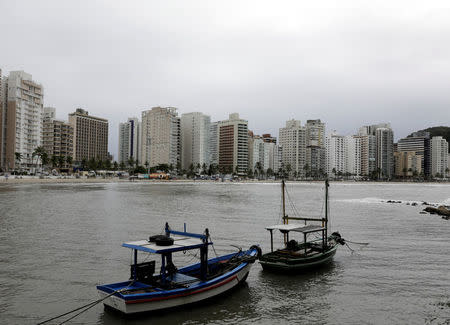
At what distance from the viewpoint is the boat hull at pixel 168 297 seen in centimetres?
1413

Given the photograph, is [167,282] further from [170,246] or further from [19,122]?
[19,122]

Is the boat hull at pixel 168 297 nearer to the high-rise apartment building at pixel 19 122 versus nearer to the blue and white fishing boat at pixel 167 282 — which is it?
the blue and white fishing boat at pixel 167 282

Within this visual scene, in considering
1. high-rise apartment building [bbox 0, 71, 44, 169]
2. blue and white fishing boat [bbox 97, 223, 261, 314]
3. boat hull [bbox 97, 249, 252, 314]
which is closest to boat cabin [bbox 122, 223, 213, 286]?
blue and white fishing boat [bbox 97, 223, 261, 314]

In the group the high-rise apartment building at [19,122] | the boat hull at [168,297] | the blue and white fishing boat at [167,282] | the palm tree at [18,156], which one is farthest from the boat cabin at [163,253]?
the high-rise apartment building at [19,122]

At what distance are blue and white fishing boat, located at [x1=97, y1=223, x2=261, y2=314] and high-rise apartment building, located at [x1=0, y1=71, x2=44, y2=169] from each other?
577ft

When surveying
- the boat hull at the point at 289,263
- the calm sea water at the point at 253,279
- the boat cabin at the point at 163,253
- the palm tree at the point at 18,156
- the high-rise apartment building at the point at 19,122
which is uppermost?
the high-rise apartment building at the point at 19,122

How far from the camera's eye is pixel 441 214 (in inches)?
2158

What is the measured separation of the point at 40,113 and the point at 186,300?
639ft

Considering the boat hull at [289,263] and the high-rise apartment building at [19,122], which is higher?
the high-rise apartment building at [19,122]

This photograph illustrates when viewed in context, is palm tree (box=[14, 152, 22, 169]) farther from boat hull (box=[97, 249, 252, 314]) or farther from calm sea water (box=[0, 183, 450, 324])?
boat hull (box=[97, 249, 252, 314])

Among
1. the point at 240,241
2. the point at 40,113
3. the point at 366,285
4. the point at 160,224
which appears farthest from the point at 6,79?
the point at 366,285

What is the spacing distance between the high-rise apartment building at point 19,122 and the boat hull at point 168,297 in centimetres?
17659

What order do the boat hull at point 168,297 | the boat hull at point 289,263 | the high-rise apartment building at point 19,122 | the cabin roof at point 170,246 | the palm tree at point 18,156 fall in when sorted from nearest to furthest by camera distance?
1. the boat hull at point 168,297
2. the cabin roof at point 170,246
3. the boat hull at point 289,263
4. the palm tree at point 18,156
5. the high-rise apartment building at point 19,122

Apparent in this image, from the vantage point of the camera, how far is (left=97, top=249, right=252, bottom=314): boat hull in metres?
14.1
